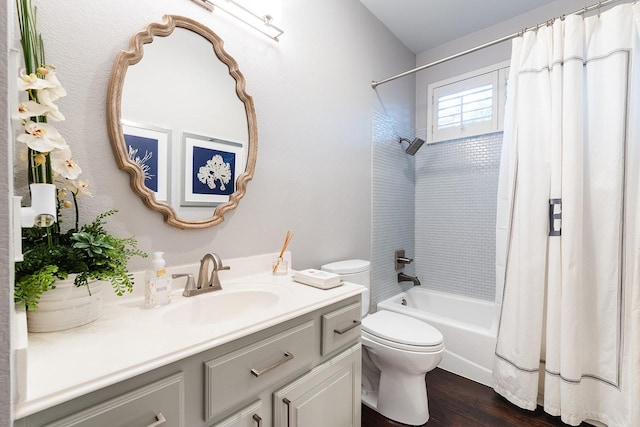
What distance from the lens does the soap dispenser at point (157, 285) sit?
1.00 m

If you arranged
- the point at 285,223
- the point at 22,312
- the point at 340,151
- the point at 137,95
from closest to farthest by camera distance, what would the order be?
the point at 22,312 < the point at 137,95 < the point at 285,223 < the point at 340,151

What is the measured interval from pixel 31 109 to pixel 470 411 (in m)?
Answer: 2.28

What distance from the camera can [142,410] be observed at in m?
0.64

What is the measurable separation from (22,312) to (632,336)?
90.9 inches

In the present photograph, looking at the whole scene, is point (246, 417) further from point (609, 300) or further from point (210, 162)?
point (609, 300)

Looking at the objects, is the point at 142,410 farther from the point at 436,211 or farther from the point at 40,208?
the point at 436,211

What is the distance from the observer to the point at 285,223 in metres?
1.61

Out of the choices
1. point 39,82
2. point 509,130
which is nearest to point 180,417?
point 39,82

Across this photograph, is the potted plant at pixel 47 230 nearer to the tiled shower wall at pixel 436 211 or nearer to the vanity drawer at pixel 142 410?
the vanity drawer at pixel 142 410

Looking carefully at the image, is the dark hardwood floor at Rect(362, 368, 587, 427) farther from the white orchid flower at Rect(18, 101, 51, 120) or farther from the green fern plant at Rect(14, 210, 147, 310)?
the white orchid flower at Rect(18, 101, 51, 120)

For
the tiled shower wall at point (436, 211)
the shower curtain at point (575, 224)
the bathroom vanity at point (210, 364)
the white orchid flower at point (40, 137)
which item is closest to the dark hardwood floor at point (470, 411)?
the shower curtain at point (575, 224)

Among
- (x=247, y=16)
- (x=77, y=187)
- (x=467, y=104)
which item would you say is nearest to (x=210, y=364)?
(x=77, y=187)

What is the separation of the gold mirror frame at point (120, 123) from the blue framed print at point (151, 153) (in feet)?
0.08

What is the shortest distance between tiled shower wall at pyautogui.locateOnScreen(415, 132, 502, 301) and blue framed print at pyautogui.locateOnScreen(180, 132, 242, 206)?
76.2 inches
